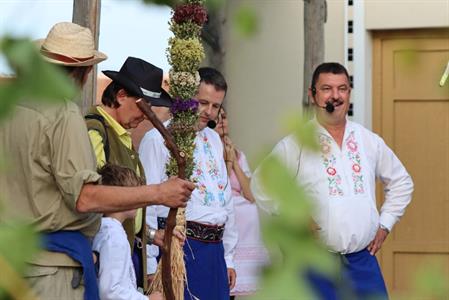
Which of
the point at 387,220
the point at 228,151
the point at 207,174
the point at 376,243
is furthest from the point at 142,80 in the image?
the point at 228,151

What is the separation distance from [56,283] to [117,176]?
530 mm

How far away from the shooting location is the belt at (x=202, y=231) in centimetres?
457

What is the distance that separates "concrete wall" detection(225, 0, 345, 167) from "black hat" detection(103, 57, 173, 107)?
9.76 feet

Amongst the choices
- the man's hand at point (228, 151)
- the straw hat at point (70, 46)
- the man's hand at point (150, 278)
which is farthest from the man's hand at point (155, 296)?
the man's hand at point (228, 151)

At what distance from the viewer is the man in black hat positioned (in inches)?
145

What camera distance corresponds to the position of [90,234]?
3146mm

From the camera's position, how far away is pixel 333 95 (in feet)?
16.4

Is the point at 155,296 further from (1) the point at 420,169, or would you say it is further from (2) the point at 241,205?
(1) the point at 420,169

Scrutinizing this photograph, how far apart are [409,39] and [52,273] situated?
6.86 ft

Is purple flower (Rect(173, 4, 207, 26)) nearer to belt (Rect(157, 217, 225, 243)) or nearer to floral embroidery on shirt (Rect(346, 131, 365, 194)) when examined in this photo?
belt (Rect(157, 217, 225, 243))

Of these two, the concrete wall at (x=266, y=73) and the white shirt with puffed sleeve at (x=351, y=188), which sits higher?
the concrete wall at (x=266, y=73)

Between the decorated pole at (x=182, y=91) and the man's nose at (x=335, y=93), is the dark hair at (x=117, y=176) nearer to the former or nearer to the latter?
the decorated pole at (x=182, y=91)

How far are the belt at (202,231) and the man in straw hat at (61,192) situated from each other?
1.41 m

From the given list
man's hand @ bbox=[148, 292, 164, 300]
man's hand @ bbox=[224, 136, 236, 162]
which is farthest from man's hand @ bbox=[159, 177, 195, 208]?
man's hand @ bbox=[224, 136, 236, 162]
